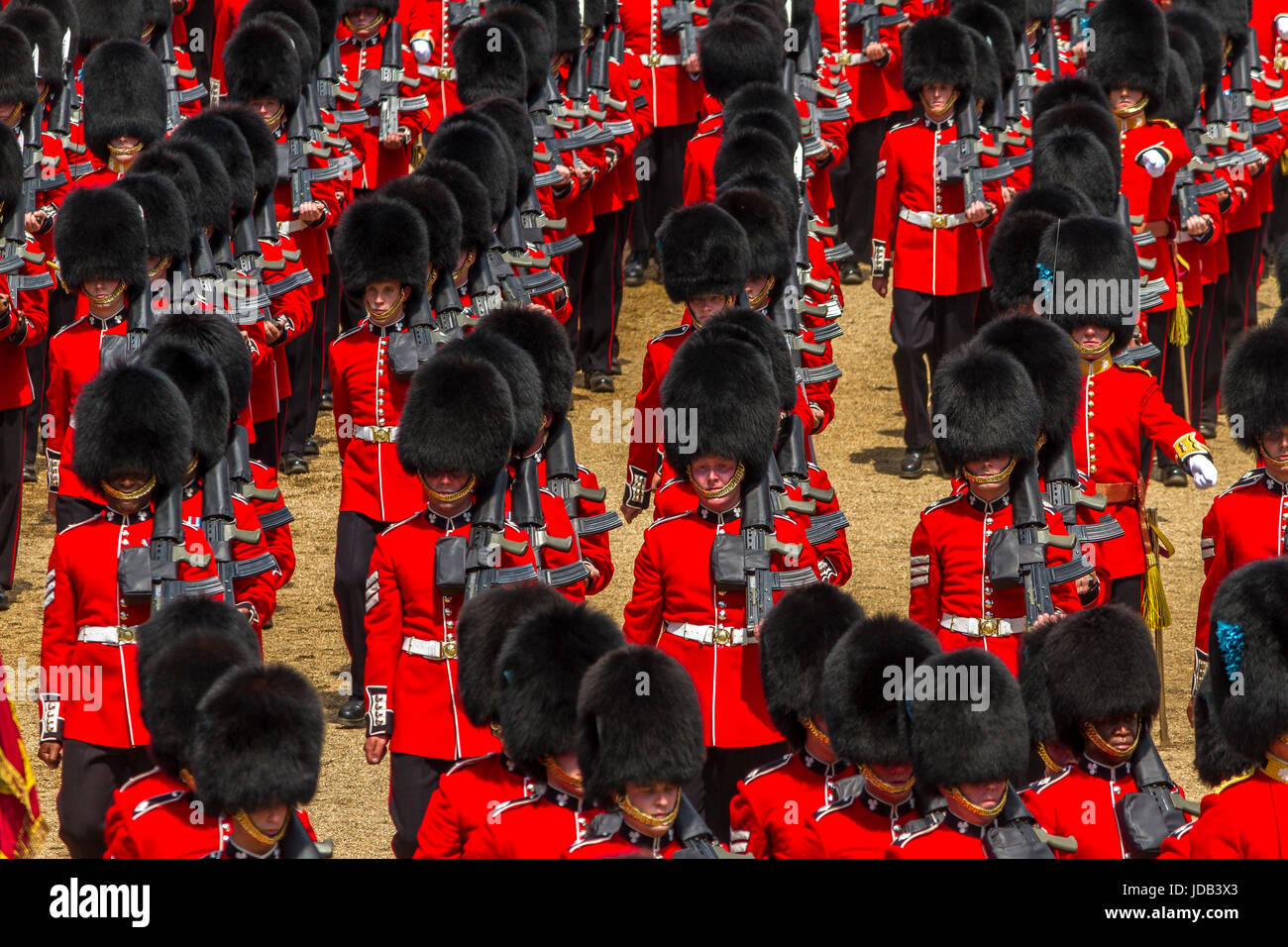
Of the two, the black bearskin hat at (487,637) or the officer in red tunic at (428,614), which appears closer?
the black bearskin hat at (487,637)

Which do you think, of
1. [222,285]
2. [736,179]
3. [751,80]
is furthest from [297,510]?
[751,80]

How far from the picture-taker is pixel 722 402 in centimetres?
603

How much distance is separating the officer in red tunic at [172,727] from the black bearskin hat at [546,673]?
0.57m

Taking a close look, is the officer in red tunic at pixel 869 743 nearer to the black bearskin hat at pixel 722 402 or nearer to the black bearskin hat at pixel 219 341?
the black bearskin hat at pixel 722 402

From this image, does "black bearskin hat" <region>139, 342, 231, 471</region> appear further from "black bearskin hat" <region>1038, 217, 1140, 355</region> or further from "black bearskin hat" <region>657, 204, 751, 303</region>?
"black bearskin hat" <region>1038, 217, 1140, 355</region>

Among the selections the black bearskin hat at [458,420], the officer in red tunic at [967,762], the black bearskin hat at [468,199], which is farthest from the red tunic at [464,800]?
the black bearskin hat at [468,199]

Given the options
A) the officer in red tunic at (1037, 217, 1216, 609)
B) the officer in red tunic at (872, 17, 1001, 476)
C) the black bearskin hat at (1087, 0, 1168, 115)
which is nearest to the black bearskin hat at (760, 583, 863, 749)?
the officer in red tunic at (1037, 217, 1216, 609)

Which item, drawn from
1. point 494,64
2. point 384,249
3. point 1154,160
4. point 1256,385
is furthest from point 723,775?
point 494,64

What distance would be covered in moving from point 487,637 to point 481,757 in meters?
0.27

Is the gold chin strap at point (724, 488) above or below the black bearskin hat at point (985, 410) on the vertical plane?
below

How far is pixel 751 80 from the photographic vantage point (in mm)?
10117

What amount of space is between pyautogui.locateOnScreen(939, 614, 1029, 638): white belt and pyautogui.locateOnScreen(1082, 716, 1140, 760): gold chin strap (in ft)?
2.68

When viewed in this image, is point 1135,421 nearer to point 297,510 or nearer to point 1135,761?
point 1135,761

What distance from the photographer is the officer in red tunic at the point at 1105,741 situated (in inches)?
191
